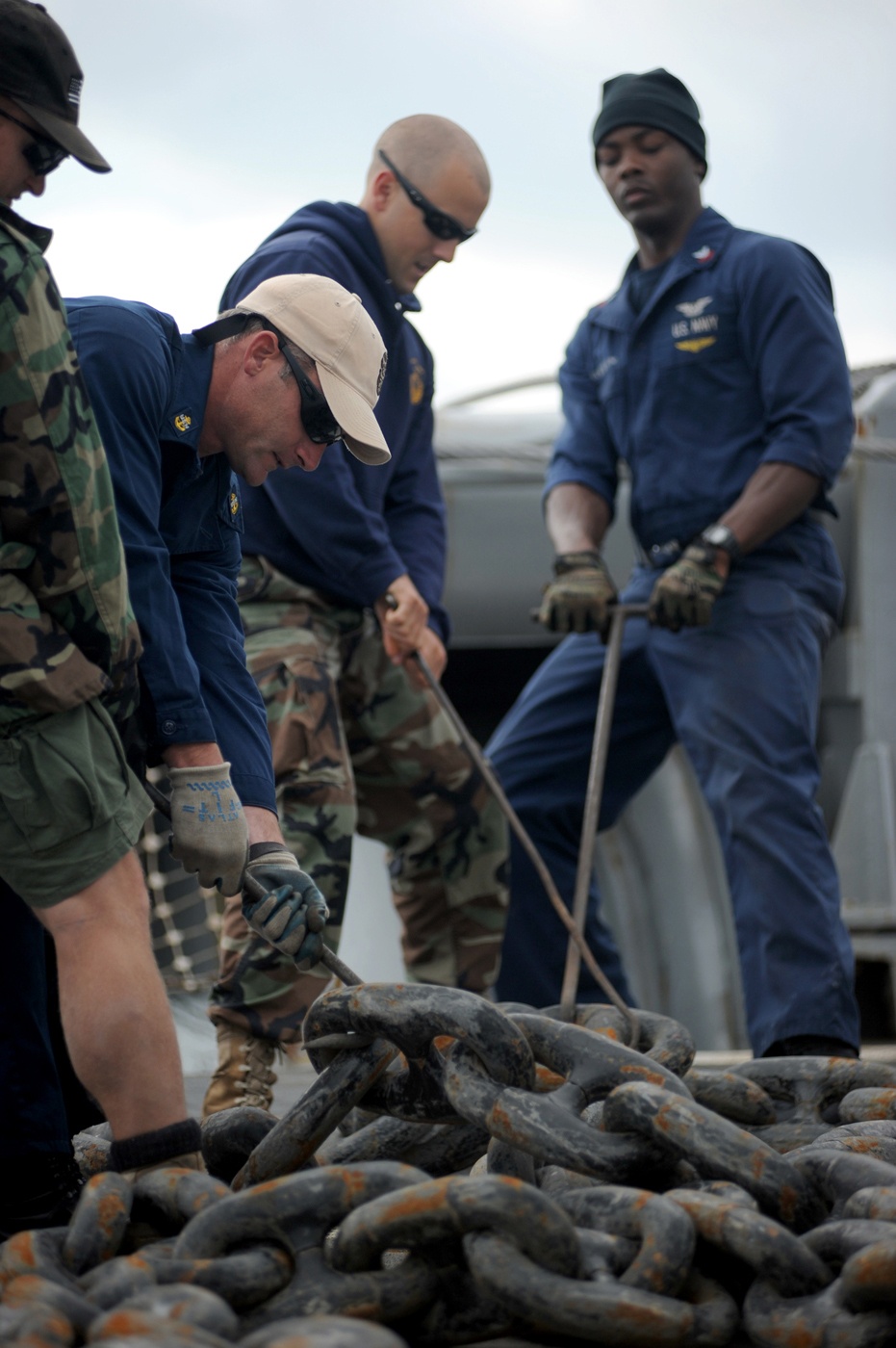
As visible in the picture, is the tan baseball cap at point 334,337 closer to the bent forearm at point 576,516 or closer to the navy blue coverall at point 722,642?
the navy blue coverall at point 722,642

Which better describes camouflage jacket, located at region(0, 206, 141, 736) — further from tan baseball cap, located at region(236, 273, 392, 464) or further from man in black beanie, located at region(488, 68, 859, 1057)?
man in black beanie, located at region(488, 68, 859, 1057)

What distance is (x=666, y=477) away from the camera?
3670mm

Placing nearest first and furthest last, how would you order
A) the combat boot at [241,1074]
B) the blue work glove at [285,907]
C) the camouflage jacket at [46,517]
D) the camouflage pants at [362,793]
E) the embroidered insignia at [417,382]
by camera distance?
the camouflage jacket at [46,517]
the blue work glove at [285,907]
the combat boot at [241,1074]
the camouflage pants at [362,793]
the embroidered insignia at [417,382]

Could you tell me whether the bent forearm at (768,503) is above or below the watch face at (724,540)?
above

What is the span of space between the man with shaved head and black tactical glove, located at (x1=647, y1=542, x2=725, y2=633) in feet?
1.56

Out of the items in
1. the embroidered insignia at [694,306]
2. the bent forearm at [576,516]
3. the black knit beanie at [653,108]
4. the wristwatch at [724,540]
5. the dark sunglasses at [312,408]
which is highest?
the black knit beanie at [653,108]

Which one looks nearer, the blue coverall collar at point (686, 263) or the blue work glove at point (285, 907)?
the blue work glove at point (285, 907)

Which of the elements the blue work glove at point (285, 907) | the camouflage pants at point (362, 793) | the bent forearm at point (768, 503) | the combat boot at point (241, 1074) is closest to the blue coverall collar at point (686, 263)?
the bent forearm at point (768, 503)

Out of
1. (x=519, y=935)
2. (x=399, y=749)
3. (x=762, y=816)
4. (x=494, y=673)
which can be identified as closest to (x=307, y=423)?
(x=399, y=749)

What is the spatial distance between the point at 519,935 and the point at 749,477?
116 cm

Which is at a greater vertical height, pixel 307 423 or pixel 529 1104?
pixel 307 423

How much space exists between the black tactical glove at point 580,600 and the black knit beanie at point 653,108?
98 cm

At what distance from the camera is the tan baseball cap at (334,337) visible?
2.20 meters

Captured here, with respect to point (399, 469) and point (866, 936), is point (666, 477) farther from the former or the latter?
point (866, 936)
